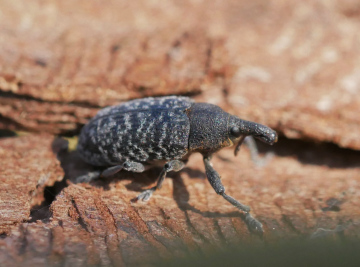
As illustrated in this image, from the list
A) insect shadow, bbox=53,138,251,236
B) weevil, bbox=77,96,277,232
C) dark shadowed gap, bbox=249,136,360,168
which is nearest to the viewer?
insect shadow, bbox=53,138,251,236

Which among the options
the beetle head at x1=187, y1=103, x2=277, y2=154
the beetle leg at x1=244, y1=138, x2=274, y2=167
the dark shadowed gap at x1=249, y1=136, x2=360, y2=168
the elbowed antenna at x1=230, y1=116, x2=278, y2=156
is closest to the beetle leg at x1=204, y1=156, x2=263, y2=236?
the beetle head at x1=187, y1=103, x2=277, y2=154

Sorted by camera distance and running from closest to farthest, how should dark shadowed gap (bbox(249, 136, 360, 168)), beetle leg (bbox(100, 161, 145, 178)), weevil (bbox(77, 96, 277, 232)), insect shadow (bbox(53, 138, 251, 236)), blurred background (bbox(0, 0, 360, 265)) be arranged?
blurred background (bbox(0, 0, 360, 265)) < insect shadow (bbox(53, 138, 251, 236)) < beetle leg (bbox(100, 161, 145, 178)) < weevil (bbox(77, 96, 277, 232)) < dark shadowed gap (bbox(249, 136, 360, 168))

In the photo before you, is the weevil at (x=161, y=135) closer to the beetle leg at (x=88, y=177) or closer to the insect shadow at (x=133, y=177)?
the beetle leg at (x=88, y=177)

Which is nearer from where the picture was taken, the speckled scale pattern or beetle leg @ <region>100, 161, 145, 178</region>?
beetle leg @ <region>100, 161, 145, 178</region>

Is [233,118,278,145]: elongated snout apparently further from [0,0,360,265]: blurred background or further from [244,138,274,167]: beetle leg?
[244,138,274,167]: beetle leg

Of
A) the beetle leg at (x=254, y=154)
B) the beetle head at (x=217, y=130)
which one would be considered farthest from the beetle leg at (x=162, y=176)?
the beetle leg at (x=254, y=154)

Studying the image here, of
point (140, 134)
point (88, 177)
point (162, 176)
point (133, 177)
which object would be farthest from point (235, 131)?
point (88, 177)
